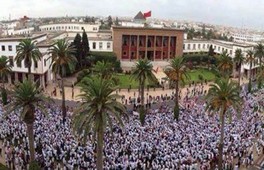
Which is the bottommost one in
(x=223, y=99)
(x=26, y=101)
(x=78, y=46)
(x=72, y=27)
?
(x=223, y=99)

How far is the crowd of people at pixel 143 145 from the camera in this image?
2978cm

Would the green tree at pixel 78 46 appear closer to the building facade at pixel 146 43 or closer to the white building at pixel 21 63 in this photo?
the white building at pixel 21 63

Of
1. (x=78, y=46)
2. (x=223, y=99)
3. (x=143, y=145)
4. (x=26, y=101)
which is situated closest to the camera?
(x=26, y=101)

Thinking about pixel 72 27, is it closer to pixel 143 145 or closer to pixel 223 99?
pixel 143 145

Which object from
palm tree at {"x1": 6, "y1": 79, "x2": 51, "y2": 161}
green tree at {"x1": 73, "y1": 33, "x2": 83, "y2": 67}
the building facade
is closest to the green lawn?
the building facade

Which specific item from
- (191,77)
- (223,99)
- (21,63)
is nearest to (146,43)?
(191,77)

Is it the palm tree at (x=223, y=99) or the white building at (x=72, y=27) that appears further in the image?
the white building at (x=72, y=27)

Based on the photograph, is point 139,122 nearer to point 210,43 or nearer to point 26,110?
point 26,110

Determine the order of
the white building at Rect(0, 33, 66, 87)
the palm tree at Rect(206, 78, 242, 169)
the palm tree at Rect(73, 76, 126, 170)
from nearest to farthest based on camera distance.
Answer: the palm tree at Rect(73, 76, 126, 170)
the palm tree at Rect(206, 78, 242, 169)
the white building at Rect(0, 33, 66, 87)

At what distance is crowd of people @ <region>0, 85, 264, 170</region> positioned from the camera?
2978 cm

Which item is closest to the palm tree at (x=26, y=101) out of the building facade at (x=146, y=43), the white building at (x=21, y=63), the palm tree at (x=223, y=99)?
the palm tree at (x=223, y=99)

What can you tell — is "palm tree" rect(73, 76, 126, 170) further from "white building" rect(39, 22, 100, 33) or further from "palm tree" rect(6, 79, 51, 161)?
"white building" rect(39, 22, 100, 33)

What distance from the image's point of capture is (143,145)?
105 feet

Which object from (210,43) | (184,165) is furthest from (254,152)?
(210,43)
